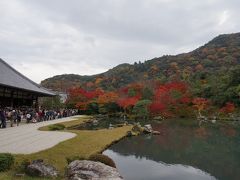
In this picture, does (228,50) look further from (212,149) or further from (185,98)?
(212,149)

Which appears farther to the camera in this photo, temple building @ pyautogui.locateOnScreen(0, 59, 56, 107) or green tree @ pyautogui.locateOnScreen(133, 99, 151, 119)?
green tree @ pyautogui.locateOnScreen(133, 99, 151, 119)

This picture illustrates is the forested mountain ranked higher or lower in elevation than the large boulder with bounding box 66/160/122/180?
higher

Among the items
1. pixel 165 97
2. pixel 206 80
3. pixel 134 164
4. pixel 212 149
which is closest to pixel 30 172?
pixel 134 164

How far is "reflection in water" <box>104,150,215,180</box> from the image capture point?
14.2 m

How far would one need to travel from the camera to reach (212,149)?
74.4 feet

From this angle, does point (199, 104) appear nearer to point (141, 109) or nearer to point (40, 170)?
point (141, 109)

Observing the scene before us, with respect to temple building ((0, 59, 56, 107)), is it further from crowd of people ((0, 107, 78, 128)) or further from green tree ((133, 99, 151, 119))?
green tree ((133, 99, 151, 119))

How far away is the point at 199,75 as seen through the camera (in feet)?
260

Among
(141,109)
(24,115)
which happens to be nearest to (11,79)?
(24,115)

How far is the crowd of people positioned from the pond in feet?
28.7

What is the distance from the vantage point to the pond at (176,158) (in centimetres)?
1484

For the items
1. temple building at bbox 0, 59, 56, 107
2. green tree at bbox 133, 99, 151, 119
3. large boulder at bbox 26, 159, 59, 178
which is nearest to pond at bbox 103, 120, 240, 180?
large boulder at bbox 26, 159, 59, 178

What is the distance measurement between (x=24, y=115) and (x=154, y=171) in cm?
2198

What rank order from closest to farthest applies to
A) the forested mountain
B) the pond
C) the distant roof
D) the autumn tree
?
1. the pond
2. the distant roof
3. the autumn tree
4. the forested mountain
